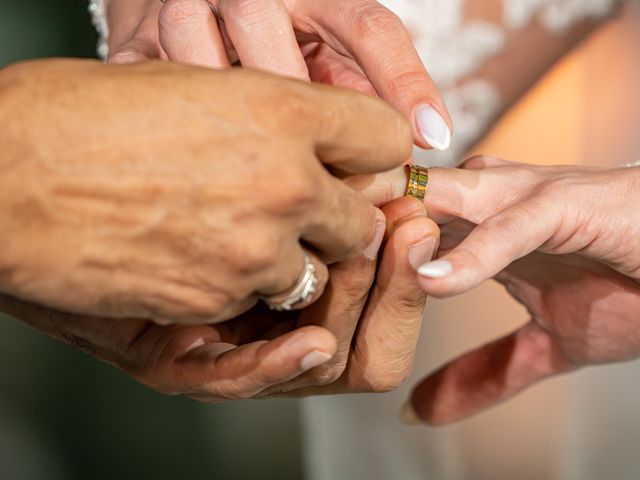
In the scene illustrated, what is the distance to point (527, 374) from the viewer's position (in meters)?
1.05

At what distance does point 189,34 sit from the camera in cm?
81

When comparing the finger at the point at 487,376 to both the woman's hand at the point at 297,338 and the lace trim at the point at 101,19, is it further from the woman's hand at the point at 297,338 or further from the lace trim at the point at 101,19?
the lace trim at the point at 101,19

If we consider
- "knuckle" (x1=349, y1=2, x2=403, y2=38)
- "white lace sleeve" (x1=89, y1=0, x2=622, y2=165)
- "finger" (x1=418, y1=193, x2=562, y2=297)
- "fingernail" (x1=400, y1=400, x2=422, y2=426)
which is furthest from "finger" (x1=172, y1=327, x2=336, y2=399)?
"white lace sleeve" (x1=89, y1=0, x2=622, y2=165)

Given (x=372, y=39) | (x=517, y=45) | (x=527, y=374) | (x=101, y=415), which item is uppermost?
(x=372, y=39)

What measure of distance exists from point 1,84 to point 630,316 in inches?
28.3

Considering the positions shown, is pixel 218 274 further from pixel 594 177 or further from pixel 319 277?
pixel 594 177

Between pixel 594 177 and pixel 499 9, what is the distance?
431 mm

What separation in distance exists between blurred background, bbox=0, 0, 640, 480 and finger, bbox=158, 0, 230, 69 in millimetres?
563

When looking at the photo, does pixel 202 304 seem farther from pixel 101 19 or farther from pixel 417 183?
pixel 101 19

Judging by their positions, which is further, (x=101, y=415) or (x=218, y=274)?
(x=101, y=415)

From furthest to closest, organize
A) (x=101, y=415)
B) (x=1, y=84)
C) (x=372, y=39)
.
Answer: (x=101, y=415) < (x=372, y=39) < (x=1, y=84)

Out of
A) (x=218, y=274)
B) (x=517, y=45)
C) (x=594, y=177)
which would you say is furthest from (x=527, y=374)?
(x=218, y=274)

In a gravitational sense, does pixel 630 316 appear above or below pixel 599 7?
below

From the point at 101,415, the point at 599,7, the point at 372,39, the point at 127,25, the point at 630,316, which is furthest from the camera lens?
the point at 101,415
